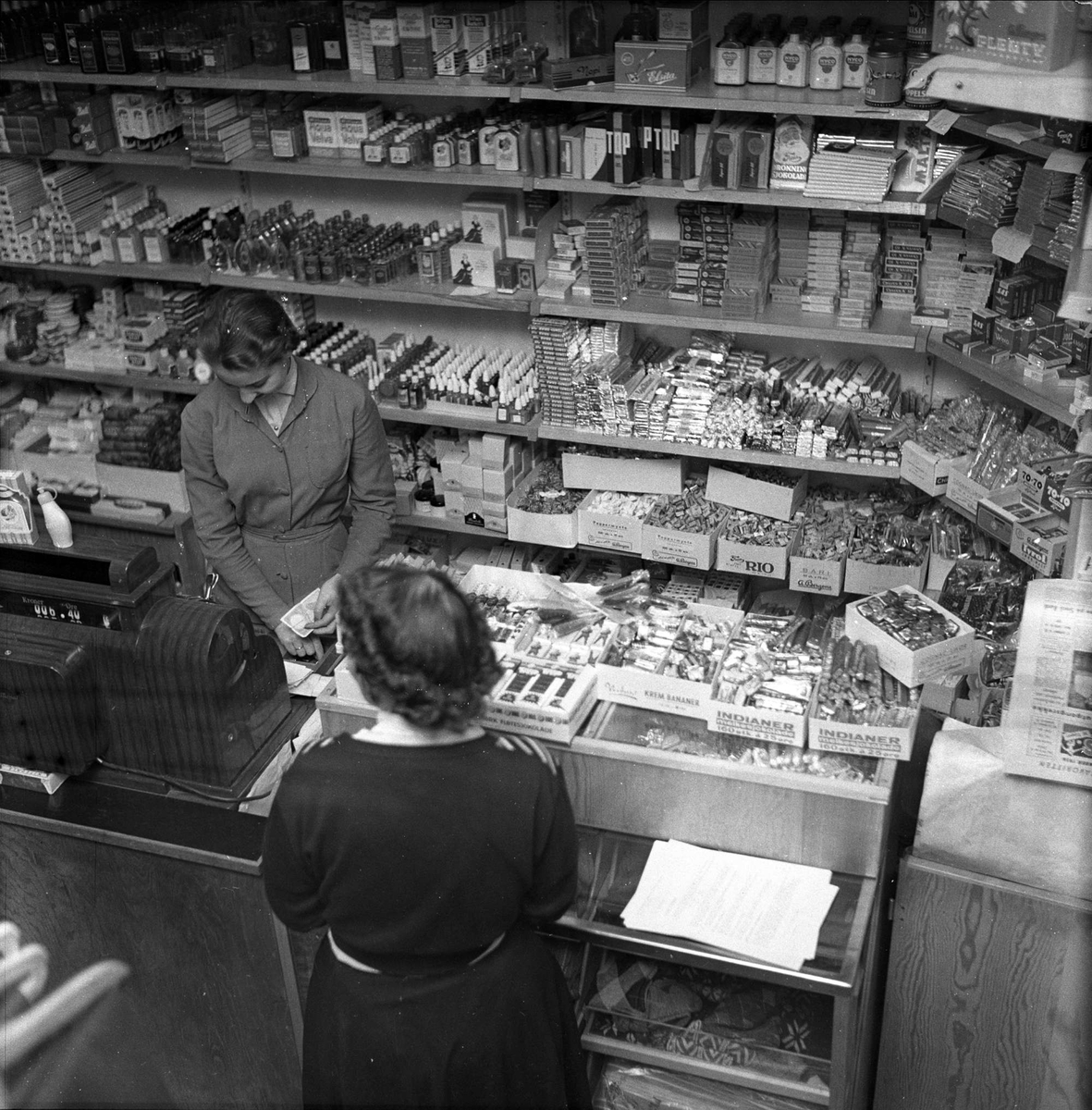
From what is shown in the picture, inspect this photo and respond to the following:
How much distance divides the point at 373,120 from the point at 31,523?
2.60 m

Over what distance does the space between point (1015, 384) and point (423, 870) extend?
8.51 ft

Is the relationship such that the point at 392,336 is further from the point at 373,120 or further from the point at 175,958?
the point at 175,958

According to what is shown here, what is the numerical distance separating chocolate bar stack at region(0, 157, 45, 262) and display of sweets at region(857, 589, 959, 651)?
4.11m

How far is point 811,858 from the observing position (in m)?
2.63

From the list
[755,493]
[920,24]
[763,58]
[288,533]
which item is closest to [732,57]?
[763,58]

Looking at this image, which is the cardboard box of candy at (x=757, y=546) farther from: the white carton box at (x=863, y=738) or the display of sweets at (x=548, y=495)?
the white carton box at (x=863, y=738)

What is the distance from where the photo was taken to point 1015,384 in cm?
382

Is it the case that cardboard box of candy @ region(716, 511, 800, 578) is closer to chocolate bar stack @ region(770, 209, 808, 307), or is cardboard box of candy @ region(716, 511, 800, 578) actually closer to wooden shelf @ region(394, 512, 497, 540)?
chocolate bar stack @ region(770, 209, 808, 307)

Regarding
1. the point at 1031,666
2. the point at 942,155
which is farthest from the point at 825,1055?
the point at 942,155

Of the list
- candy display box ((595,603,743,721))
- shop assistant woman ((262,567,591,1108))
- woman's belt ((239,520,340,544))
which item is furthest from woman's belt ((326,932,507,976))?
woman's belt ((239,520,340,544))

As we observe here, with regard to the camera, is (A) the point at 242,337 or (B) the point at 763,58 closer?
(A) the point at 242,337

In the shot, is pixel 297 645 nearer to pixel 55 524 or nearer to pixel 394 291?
pixel 55 524

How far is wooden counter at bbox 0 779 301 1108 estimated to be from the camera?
2812 millimetres

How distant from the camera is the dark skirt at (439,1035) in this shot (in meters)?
2.25
